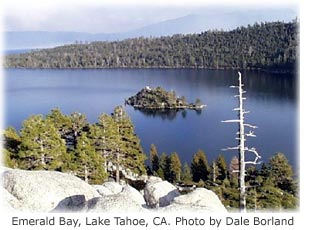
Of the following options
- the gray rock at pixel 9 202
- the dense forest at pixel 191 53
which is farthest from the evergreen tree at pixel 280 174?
the dense forest at pixel 191 53

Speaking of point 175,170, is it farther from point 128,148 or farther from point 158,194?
point 158,194

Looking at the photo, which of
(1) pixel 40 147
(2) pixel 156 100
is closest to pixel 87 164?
(1) pixel 40 147

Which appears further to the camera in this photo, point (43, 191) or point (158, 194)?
point (158, 194)

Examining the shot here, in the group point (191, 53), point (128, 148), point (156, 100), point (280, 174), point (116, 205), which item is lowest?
point (280, 174)

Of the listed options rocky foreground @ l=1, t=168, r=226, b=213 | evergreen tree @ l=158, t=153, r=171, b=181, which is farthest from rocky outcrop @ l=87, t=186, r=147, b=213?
evergreen tree @ l=158, t=153, r=171, b=181

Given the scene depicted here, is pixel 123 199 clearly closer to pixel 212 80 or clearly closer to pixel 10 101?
pixel 10 101

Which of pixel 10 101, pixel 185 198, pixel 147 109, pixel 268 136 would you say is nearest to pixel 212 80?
pixel 147 109

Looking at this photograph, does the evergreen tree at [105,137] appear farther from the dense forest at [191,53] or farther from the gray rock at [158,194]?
the dense forest at [191,53]
